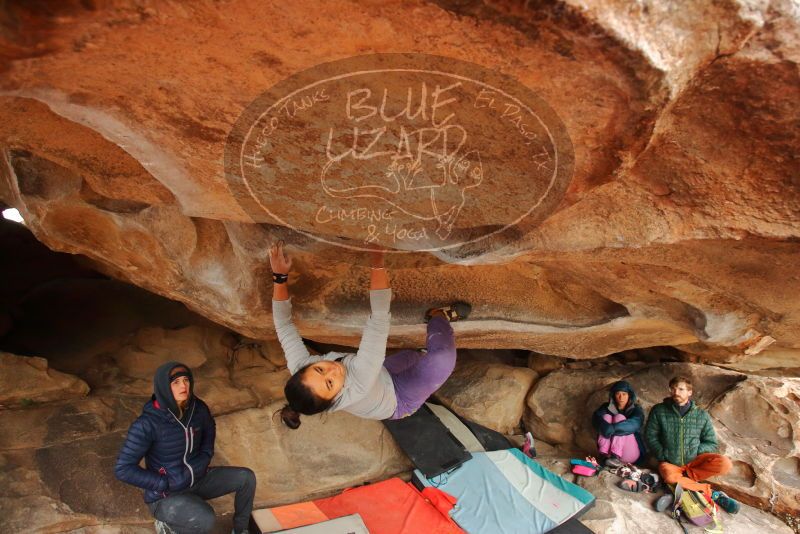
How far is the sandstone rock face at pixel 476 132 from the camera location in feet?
3.83

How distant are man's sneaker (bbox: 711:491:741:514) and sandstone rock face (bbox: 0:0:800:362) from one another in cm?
142

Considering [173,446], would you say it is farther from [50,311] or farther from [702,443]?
[702,443]

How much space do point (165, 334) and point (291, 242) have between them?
2111mm

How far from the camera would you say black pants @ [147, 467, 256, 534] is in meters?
2.59

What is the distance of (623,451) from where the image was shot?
392cm

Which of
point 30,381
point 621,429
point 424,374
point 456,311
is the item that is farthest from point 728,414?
point 30,381

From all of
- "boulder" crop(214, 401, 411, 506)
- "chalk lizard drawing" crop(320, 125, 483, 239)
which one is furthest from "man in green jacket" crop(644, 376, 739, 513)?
"chalk lizard drawing" crop(320, 125, 483, 239)

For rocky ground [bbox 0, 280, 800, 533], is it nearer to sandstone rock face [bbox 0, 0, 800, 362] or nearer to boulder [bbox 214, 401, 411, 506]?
boulder [bbox 214, 401, 411, 506]

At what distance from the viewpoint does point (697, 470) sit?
3627mm

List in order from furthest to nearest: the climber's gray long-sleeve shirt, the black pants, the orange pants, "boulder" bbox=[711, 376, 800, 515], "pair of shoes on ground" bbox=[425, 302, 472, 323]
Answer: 1. "boulder" bbox=[711, 376, 800, 515]
2. the orange pants
3. "pair of shoes on ground" bbox=[425, 302, 472, 323]
4. the black pants
5. the climber's gray long-sleeve shirt

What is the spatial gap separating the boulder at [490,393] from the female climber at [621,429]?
766 millimetres

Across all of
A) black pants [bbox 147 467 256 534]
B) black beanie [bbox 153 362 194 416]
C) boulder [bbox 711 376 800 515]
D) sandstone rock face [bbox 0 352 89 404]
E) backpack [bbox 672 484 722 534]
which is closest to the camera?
black beanie [bbox 153 362 194 416]

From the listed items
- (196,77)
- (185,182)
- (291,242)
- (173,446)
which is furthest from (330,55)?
(173,446)

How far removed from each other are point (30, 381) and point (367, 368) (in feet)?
8.23
